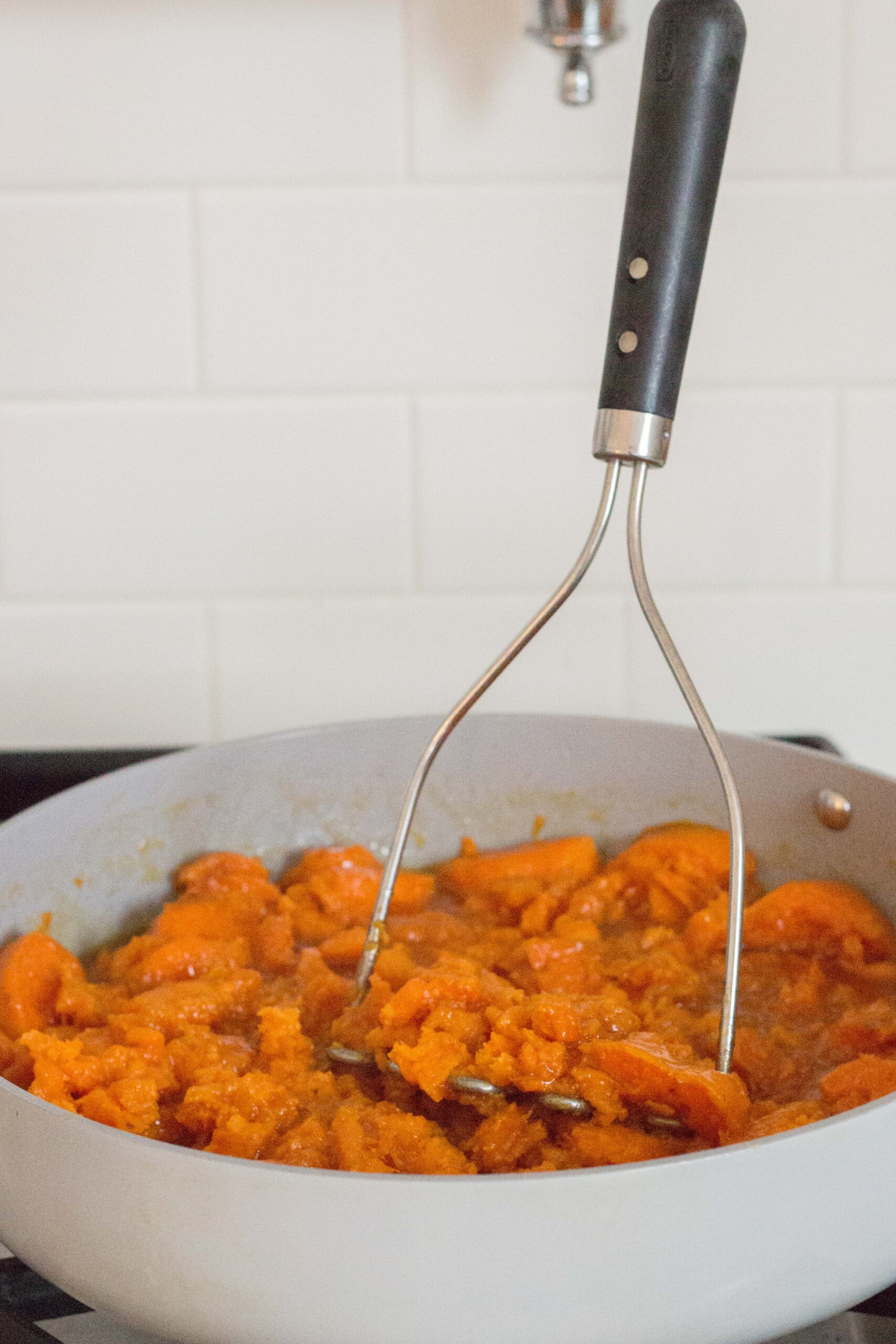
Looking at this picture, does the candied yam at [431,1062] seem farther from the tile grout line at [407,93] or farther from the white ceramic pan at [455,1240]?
the tile grout line at [407,93]

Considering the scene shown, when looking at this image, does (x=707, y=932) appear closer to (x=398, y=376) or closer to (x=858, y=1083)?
(x=858, y=1083)

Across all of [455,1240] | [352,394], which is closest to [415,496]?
[352,394]

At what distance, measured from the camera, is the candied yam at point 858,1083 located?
1.73ft

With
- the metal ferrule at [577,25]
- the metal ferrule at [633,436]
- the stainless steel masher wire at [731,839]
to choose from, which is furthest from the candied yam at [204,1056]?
the metal ferrule at [577,25]

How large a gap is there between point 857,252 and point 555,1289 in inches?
30.1

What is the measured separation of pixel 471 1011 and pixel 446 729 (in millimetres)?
144

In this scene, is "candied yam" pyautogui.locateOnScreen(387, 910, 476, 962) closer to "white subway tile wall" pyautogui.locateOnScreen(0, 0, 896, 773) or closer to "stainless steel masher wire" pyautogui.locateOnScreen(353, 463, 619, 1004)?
"stainless steel masher wire" pyautogui.locateOnScreen(353, 463, 619, 1004)

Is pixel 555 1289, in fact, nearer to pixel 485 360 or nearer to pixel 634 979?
pixel 634 979

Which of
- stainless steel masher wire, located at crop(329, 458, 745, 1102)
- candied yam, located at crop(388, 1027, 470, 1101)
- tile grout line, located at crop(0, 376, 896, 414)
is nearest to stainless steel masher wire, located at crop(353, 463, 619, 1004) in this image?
stainless steel masher wire, located at crop(329, 458, 745, 1102)

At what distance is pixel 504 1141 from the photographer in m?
0.52

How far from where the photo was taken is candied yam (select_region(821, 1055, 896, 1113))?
0.53 metres

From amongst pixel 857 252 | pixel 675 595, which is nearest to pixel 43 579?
pixel 675 595

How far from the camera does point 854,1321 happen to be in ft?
1.68

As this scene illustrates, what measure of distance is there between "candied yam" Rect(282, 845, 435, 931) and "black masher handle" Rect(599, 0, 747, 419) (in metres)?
0.33
